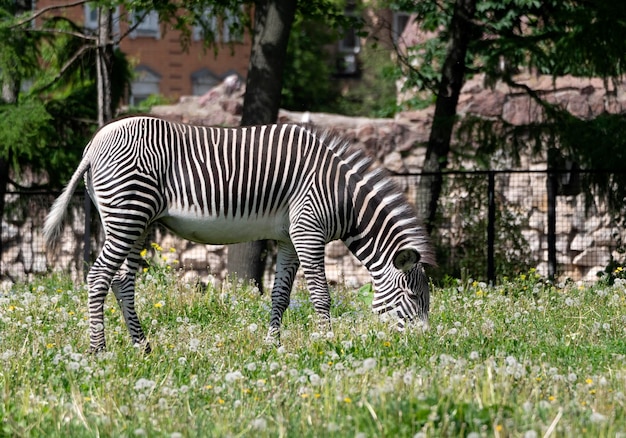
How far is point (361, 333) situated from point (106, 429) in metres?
3.03

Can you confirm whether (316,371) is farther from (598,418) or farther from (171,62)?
(171,62)

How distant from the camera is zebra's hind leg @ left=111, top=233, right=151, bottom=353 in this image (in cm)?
868

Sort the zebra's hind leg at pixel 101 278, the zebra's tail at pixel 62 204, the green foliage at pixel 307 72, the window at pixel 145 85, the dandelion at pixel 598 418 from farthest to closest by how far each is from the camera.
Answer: the window at pixel 145 85 → the green foliage at pixel 307 72 → the zebra's tail at pixel 62 204 → the zebra's hind leg at pixel 101 278 → the dandelion at pixel 598 418

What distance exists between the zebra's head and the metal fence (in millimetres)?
5715

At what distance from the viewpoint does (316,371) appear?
697 centimetres

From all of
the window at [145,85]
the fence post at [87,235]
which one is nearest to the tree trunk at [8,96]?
the fence post at [87,235]

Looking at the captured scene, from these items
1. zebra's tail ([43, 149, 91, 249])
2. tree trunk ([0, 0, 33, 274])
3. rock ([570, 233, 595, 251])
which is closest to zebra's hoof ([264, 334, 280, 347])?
zebra's tail ([43, 149, 91, 249])

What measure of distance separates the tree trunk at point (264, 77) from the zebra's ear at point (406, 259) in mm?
5544

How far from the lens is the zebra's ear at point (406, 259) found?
8.68 meters

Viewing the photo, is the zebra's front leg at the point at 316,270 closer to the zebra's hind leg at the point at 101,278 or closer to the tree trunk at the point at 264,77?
the zebra's hind leg at the point at 101,278

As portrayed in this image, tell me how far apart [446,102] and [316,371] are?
8581 mm

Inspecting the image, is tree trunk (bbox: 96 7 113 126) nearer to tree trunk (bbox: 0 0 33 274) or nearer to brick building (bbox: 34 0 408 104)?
tree trunk (bbox: 0 0 33 274)

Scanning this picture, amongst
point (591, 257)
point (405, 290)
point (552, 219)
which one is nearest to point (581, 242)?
point (591, 257)

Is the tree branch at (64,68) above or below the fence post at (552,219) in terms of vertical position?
above
